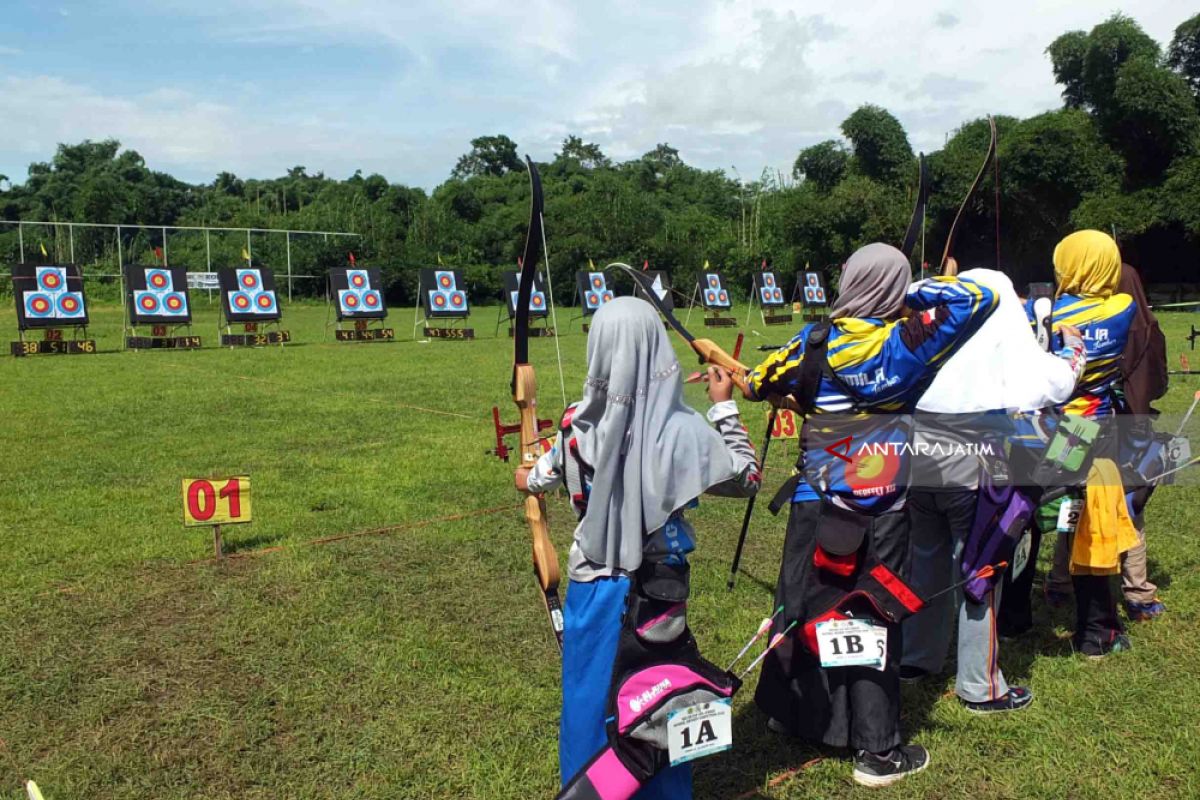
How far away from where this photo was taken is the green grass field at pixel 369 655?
255cm

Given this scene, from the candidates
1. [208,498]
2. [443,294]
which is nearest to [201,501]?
[208,498]

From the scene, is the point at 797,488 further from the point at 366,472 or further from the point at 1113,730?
the point at 366,472

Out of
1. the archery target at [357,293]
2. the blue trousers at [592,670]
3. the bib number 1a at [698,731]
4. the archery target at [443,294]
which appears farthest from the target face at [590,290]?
the bib number 1a at [698,731]

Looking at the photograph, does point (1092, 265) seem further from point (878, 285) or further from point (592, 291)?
point (592, 291)

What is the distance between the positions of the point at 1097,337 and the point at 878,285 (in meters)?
1.19

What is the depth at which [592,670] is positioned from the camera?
201cm

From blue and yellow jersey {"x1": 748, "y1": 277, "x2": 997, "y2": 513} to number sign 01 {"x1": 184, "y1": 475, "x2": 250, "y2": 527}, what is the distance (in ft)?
8.87

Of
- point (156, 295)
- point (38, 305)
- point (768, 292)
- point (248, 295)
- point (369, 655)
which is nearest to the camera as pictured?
point (369, 655)

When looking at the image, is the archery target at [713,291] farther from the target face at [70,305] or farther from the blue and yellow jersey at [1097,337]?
the blue and yellow jersey at [1097,337]

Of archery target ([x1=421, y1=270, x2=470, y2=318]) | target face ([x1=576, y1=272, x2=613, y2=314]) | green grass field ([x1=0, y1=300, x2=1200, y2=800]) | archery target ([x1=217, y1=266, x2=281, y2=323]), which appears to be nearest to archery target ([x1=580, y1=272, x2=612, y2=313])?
target face ([x1=576, y1=272, x2=613, y2=314])

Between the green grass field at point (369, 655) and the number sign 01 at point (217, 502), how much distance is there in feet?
0.70

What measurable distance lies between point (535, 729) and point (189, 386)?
8.44 metres

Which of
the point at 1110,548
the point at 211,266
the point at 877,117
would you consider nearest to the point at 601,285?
the point at 877,117

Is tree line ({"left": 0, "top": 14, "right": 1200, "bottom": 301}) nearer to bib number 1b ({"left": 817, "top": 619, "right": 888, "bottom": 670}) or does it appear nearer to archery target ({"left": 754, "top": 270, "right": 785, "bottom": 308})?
archery target ({"left": 754, "top": 270, "right": 785, "bottom": 308})
